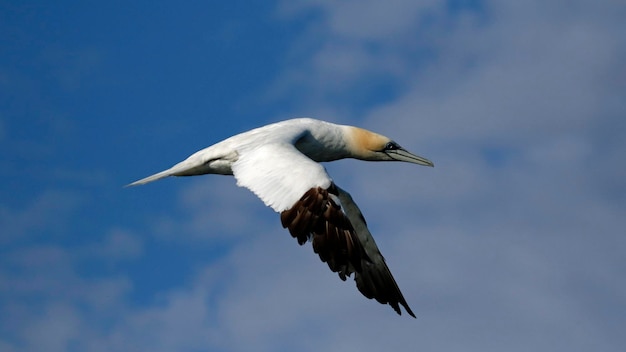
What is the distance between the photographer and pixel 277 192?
1370 centimetres

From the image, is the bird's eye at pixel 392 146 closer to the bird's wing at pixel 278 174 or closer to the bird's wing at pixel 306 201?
the bird's wing at pixel 278 174

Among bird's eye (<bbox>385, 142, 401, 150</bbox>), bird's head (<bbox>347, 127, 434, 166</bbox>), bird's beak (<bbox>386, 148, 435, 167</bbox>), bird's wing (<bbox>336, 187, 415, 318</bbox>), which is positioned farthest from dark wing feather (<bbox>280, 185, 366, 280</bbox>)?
bird's beak (<bbox>386, 148, 435, 167</bbox>)

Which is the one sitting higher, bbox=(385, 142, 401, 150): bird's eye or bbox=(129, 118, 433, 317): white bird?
bbox=(385, 142, 401, 150): bird's eye

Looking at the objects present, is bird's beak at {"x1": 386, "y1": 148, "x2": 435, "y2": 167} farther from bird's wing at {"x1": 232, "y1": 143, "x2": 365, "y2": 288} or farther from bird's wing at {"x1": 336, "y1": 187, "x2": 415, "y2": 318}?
bird's wing at {"x1": 232, "y1": 143, "x2": 365, "y2": 288}

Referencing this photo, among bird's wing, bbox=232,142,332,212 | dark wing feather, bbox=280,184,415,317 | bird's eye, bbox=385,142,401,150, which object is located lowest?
dark wing feather, bbox=280,184,415,317

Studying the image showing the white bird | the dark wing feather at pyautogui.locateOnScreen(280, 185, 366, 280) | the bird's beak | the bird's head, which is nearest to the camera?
the dark wing feather at pyautogui.locateOnScreen(280, 185, 366, 280)

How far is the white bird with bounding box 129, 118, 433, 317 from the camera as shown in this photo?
13516 mm

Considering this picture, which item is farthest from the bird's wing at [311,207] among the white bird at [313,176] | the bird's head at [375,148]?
the bird's head at [375,148]

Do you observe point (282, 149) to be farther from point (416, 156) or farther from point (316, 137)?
point (416, 156)

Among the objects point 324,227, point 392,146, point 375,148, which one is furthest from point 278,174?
point 392,146

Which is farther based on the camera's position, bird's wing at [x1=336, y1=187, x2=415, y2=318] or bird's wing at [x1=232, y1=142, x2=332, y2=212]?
bird's wing at [x1=336, y1=187, x2=415, y2=318]

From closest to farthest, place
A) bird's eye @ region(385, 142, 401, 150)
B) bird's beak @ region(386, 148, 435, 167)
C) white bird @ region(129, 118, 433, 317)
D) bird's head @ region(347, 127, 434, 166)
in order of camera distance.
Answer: white bird @ region(129, 118, 433, 317) < bird's head @ region(347, 127, 434, 166) < bird's eye @ region(385, 142, 401, 150) < bird's beak @ region(386, 148, 435, 167)

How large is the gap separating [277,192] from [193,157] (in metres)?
2.32

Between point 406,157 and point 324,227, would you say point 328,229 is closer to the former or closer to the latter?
point 324,227
